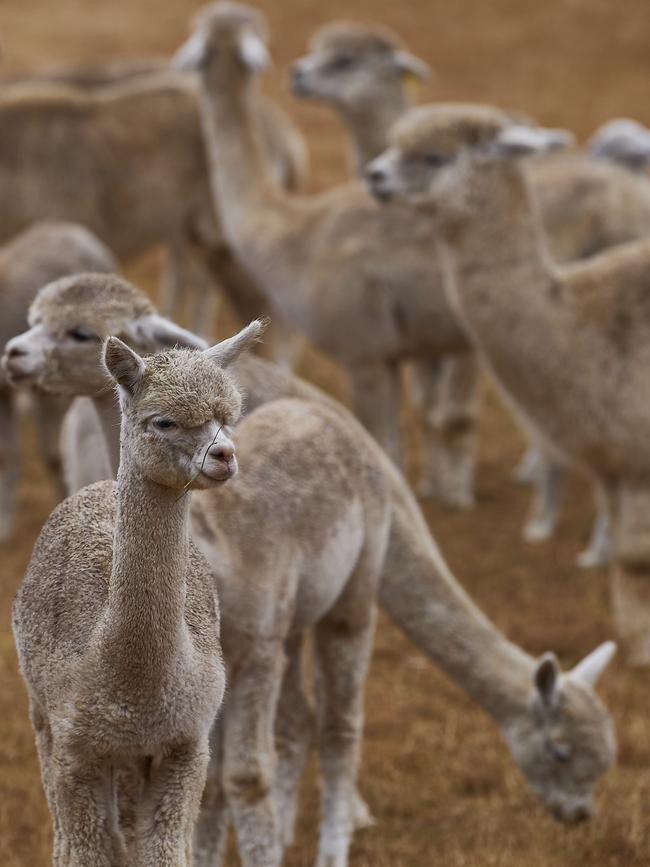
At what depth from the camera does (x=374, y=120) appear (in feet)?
34.3

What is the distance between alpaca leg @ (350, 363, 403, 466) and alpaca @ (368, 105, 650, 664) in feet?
5.98

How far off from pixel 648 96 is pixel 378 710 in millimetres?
14604

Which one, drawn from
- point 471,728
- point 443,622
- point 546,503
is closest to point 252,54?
point 546,503

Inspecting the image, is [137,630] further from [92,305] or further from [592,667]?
[592,667]

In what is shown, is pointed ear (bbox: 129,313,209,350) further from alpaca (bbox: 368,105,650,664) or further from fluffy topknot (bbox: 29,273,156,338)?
alpaca (bbox: 368,105,650,664)

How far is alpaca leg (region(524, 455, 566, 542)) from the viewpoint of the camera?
9445 millimetres

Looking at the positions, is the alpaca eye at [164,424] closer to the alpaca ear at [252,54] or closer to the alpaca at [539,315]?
the alpaca at [539,315]

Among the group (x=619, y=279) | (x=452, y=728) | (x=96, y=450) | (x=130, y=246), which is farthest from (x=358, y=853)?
(x=130, y=246)

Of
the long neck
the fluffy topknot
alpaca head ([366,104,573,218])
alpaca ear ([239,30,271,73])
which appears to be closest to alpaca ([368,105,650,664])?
alpaca head ([366,104,573,218])

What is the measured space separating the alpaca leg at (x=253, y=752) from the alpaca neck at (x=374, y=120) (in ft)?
20.4

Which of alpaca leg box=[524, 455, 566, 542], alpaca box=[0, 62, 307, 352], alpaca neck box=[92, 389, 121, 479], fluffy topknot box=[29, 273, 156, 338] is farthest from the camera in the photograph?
alpaca box=[0, 62, 307, 352]

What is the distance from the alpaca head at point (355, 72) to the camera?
34.1 ft

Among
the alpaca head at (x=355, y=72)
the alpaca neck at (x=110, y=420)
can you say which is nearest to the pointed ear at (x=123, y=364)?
the alpaca neck at (x=110, y=420)

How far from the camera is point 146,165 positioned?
36.0 ft
